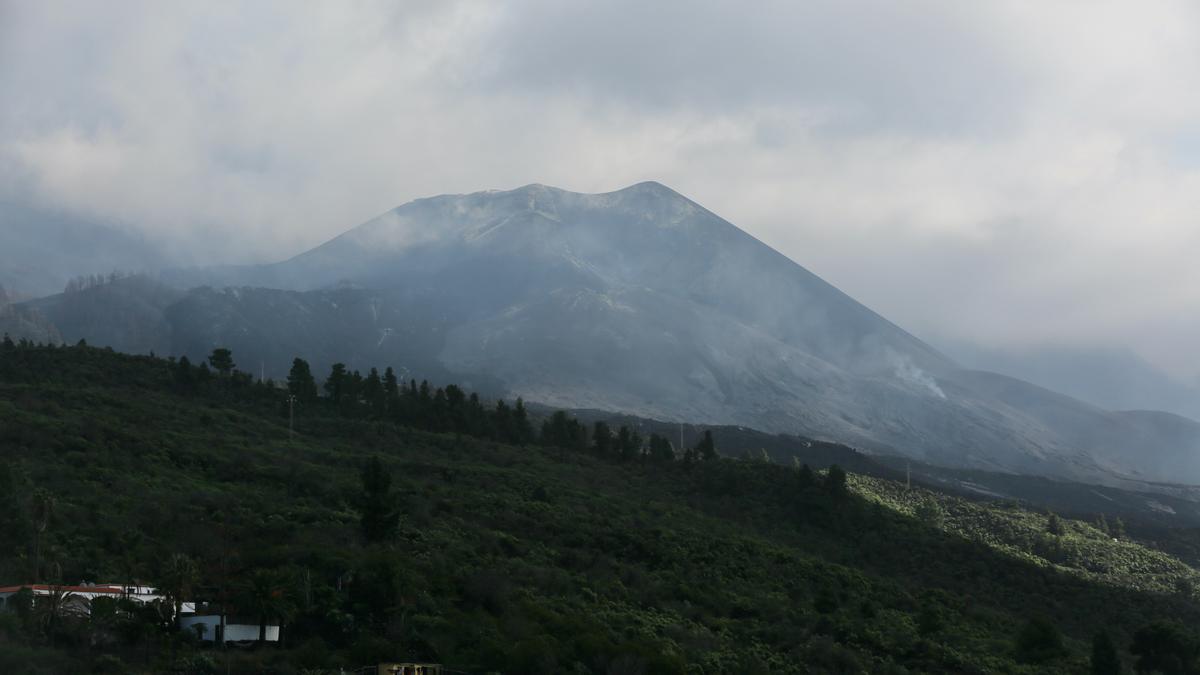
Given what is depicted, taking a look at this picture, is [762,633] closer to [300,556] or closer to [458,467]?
[300,556]

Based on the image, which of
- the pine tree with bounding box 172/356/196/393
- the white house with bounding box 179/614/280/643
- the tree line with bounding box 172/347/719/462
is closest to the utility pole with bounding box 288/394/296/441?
the tree line with bounding box 172/347/719/462

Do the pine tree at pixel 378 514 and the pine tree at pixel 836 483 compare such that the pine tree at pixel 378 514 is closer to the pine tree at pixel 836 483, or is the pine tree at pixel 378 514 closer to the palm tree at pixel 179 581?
the palm tree at pixel 179 581

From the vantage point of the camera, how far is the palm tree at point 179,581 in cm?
3175

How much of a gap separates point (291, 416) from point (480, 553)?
26660mm

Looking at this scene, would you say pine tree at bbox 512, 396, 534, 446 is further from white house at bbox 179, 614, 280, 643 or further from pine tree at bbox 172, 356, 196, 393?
white house at bbox 179, 614, 280, 643

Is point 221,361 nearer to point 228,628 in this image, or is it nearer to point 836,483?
point 836,483

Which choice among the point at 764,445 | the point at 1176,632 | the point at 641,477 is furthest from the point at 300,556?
the point at 764,445

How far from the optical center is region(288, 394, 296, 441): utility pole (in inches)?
2494

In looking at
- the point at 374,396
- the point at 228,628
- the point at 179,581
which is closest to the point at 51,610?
the point at 179,581

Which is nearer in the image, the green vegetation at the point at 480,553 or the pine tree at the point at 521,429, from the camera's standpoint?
the green vegetation at the point at 480,553

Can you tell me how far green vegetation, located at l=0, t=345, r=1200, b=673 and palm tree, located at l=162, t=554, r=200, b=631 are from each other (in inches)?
3.7

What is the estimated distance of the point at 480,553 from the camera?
4441 centimetres

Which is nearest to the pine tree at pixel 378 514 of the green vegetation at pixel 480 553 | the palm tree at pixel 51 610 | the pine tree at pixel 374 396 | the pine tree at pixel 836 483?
the green vegetation at pixel 480 553

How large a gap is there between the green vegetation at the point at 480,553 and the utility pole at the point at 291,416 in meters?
0.56
